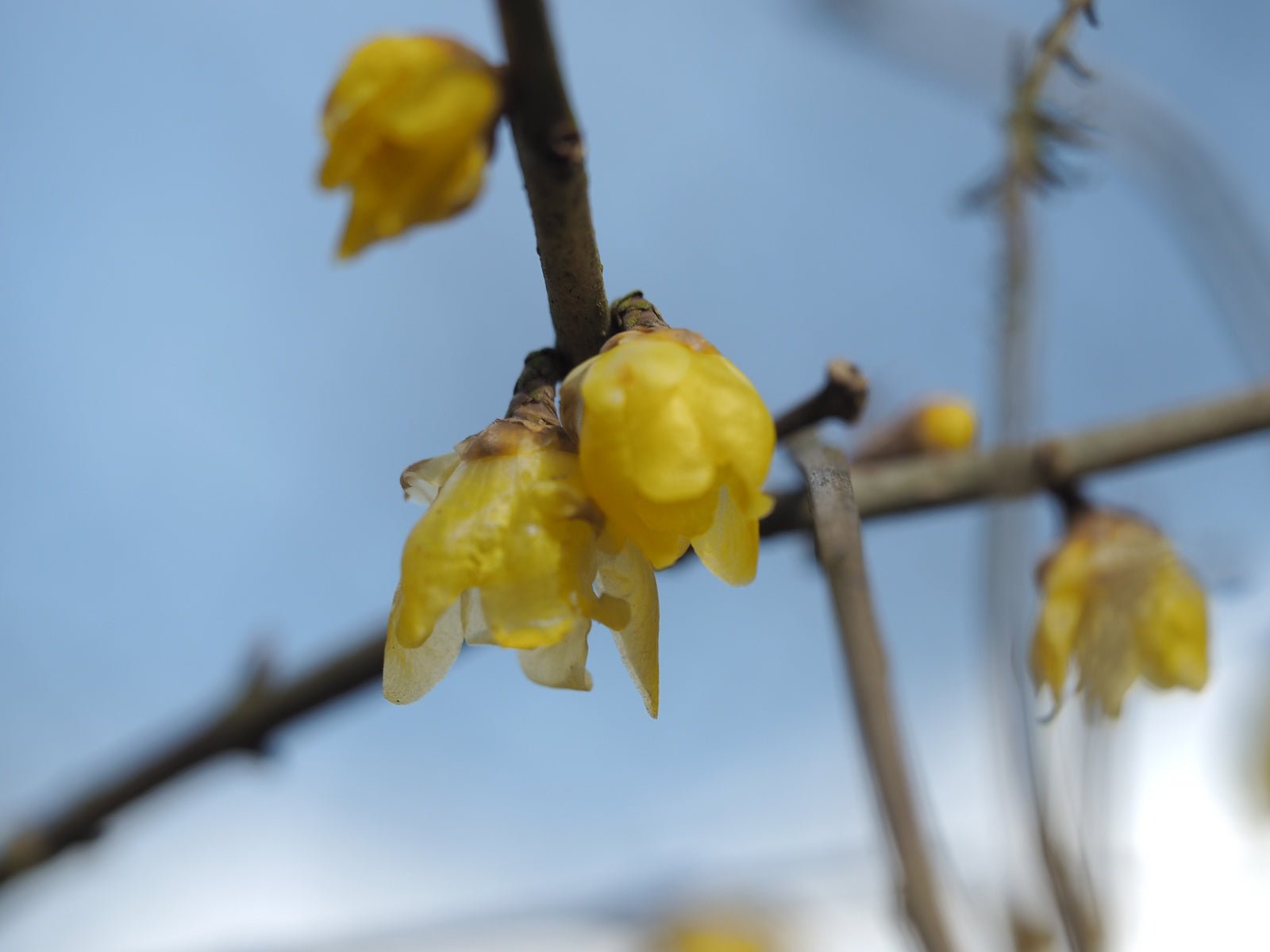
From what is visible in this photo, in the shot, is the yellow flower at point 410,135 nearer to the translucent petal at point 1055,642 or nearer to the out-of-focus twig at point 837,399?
the out-of-focus twig at point 837,399

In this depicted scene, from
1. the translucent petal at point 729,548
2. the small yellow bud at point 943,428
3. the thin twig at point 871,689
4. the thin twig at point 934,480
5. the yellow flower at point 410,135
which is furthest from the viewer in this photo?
the small yellow bud at point 943,428

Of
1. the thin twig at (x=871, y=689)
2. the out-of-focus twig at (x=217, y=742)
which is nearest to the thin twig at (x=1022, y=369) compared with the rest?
the thin twig at (x=871, y=689)

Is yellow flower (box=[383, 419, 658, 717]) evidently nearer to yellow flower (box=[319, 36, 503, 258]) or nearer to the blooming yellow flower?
the blooming yellow flower

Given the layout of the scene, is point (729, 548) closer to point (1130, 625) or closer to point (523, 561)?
point (523, 561)

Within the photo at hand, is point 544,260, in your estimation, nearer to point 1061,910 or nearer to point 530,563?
point 530,563

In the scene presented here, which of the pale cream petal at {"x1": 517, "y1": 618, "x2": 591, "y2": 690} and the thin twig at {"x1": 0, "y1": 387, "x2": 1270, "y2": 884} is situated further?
the thin twig at {"x1": 0, "y1": 387, "x2": 1270, "y2": 884}

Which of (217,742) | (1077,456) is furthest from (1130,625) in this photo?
(217,742)

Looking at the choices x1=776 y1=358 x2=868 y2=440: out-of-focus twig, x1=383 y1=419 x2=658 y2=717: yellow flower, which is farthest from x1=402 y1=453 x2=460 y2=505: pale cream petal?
x1=776 y1=358 x2=868 y2=440: out-of-focus twig
